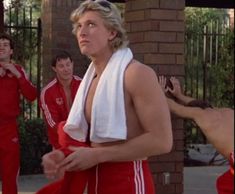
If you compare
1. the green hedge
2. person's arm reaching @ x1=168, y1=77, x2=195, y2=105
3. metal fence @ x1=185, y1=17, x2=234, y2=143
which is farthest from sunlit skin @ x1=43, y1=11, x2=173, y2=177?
metal fence @ x1=185, y1=17, x2=234, y2=143

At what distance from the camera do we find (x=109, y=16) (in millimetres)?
3346

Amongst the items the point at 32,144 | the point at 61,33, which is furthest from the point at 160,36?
the point at 61,33

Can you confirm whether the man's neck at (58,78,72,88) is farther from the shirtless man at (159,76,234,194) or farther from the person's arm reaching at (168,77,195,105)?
the shirtless man at (159,76,234,194)

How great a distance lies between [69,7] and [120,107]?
9104mm

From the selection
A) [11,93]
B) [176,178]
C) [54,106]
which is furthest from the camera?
[11,93]

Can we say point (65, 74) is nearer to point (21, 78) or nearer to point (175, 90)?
point (21, 78)

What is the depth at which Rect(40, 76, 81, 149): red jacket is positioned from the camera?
714 centimetres

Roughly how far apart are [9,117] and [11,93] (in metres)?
0.24

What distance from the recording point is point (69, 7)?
39.9ft

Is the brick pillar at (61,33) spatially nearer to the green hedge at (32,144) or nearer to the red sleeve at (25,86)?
the green hedge at (32,144)

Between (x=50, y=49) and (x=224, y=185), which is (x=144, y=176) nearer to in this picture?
(x=224, y=185)

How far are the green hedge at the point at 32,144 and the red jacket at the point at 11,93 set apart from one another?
11.0 ft

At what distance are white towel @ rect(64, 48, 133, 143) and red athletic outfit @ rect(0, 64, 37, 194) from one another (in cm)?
393

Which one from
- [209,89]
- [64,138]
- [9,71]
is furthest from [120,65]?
[209,89]
